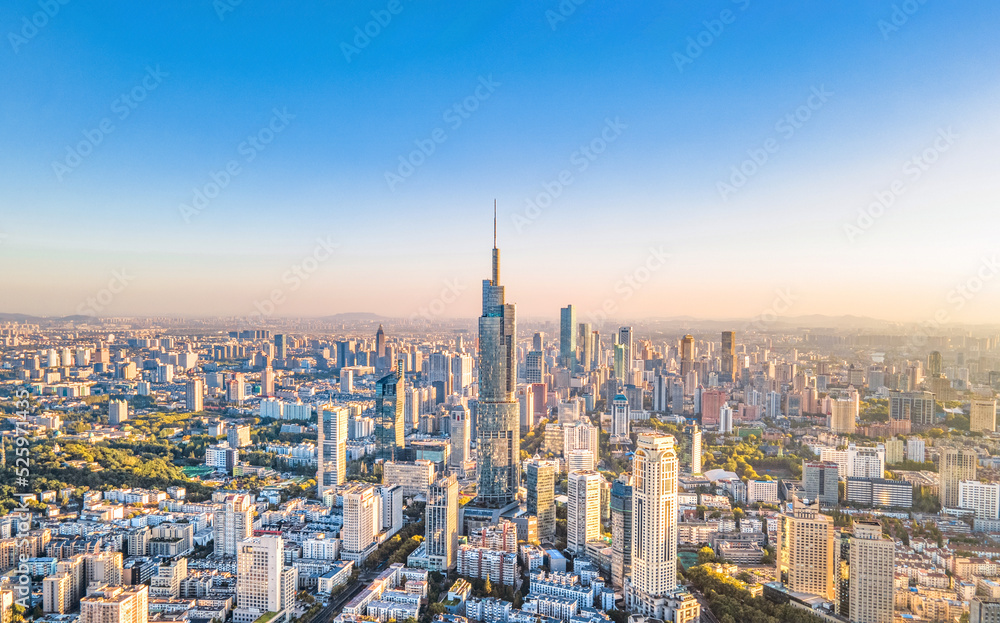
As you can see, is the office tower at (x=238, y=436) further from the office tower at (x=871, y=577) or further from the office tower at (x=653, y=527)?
the office tower at (x=871, y=577)

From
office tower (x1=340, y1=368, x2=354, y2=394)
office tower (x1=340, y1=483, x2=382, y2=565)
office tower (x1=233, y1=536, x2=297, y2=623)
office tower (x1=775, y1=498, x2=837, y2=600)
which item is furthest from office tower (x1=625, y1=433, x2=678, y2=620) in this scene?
office tower (x1=340, y1=368, x2=354, y2=394)

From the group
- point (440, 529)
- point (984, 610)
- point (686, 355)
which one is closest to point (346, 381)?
point (686, 355)

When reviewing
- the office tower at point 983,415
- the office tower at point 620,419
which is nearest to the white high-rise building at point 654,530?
the office tower at point 983,415

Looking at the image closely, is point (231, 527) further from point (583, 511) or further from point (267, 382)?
point (267, 382)

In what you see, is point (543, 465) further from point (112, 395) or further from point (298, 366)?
point (298, 366)

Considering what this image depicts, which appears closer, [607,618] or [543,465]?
[607,618]

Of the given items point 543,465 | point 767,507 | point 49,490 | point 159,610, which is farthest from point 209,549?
point 767,507
